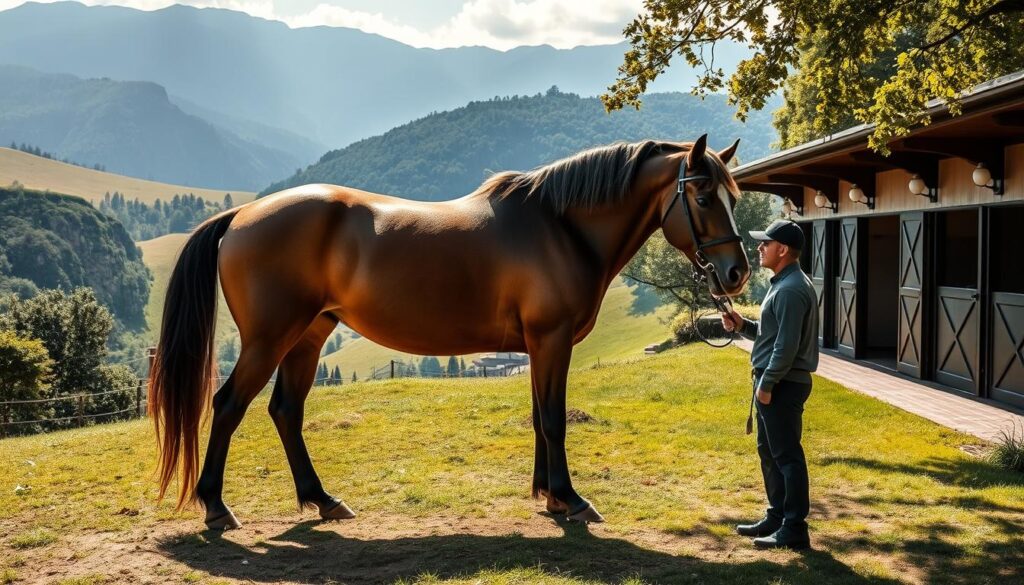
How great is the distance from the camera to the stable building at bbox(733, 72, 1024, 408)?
31.1 ft

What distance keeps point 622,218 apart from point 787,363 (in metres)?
1.40

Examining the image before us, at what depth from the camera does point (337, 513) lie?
5.19 meters

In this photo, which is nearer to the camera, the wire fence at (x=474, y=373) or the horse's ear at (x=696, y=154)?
the horse's ear at (x=696, y=154)

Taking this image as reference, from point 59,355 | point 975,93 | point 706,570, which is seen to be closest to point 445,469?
point 706,570

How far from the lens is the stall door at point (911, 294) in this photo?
38.3 feet

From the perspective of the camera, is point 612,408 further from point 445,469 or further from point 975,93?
point 975,93

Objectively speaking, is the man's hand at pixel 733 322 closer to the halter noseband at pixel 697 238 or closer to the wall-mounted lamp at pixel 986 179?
the halter noseband at pixel 697 238

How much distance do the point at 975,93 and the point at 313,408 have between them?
Answer: 897 centimetres

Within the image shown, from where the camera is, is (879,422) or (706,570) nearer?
(706,570)

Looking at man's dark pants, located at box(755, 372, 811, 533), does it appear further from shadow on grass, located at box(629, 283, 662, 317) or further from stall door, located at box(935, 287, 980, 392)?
shadow on grass, located at box(629, 283, 662, 317)

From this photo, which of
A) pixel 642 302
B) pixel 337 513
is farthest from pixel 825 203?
pixel 642 302

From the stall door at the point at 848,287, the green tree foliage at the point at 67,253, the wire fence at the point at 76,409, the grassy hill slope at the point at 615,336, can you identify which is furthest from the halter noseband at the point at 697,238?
the green tree foliage at the point at 67,253

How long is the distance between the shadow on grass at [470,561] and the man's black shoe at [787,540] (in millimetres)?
77

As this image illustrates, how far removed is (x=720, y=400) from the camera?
33.7 feet
